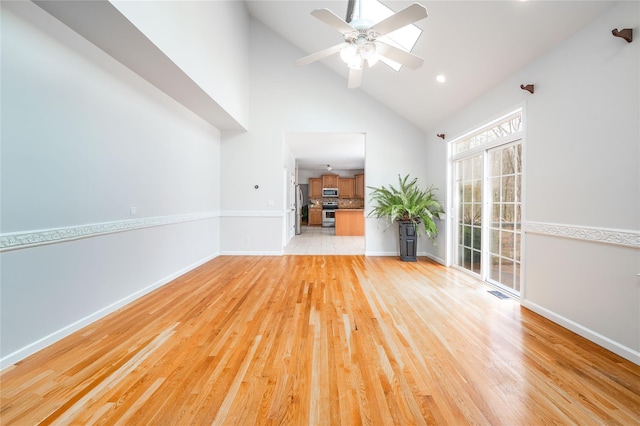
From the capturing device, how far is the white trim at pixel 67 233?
1771mm

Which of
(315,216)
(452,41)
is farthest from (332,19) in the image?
(315,216)

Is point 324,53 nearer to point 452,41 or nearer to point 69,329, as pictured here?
point 452,41

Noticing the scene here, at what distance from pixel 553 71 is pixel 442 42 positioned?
47.1 inches

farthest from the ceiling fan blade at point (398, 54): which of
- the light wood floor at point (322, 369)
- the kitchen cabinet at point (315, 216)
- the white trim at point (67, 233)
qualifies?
the kitchen cabinet at point (315, 216)

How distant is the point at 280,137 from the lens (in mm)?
5266

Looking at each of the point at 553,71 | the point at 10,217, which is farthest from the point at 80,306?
the point at 553,71

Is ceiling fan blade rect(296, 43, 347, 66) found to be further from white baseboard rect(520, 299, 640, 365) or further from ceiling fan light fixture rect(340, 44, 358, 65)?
white baseboard rect(520, 299, 640, 365)

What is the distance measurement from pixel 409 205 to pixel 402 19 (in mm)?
3164

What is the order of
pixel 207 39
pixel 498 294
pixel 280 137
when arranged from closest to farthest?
pixel 498 294 < pixel 207 39 < pixel 280 137

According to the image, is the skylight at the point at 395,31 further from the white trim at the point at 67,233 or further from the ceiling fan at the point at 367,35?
the white trim at the point at 67,233

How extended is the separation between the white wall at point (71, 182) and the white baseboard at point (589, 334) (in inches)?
160

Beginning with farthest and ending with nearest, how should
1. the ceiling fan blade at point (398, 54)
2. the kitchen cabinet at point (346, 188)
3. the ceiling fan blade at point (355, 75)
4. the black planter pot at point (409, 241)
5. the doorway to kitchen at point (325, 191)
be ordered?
the kitchen cabinet at point (346, 188) → the doorway to kitchen at point (325, 191) → the black planter pot at point (409, 241) → the ceiling fan blade at point (355, 75) → the ceiling fan blade at point (398, 54)

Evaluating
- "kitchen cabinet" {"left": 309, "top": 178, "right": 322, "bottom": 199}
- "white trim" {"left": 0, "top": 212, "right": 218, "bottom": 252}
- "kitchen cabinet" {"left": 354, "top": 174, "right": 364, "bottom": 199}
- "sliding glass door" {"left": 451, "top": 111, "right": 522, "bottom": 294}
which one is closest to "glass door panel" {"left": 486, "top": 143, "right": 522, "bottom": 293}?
"sliding glass door" {"left": 451, "top": 111, "right": 522, "bottom": 294}

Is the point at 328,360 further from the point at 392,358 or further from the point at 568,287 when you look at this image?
the point at 568,287
